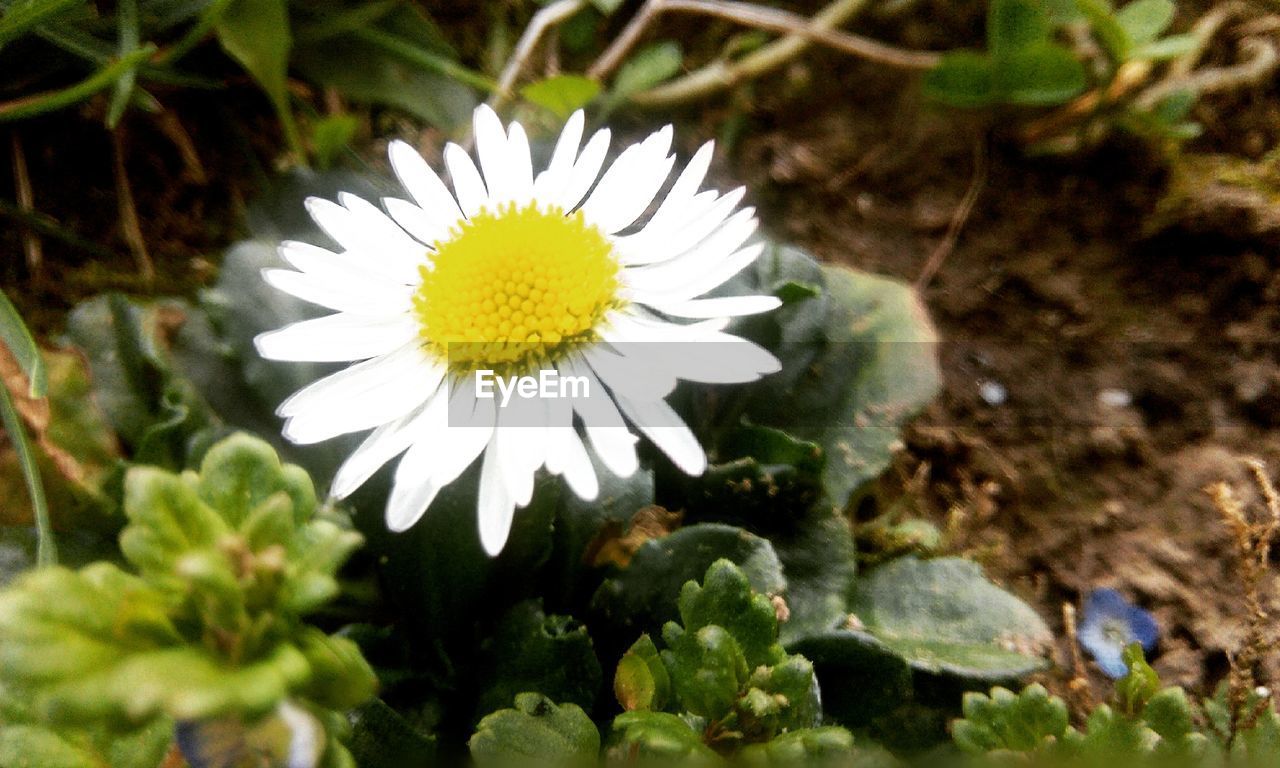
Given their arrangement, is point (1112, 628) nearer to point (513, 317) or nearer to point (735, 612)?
point (735, 612)

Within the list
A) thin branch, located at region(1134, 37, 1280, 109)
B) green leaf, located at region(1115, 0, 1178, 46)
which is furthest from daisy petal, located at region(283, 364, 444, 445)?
thin branch, located at region(1134, 37, 1280, 109)

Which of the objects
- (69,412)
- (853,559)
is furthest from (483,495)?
(69,412)

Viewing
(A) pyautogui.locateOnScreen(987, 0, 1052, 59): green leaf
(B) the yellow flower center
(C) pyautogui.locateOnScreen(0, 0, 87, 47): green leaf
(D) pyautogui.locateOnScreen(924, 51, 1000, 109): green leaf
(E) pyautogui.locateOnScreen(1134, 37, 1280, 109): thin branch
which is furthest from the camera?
(E) pyautogui.locateOnScreen(1134, 37, 1280, 109): thin branch

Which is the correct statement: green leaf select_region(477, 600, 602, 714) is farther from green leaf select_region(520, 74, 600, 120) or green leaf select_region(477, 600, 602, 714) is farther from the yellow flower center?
green leaf select_region(520, 74, 600, 120)

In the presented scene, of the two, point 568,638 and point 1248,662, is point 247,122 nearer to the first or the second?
point 568,638

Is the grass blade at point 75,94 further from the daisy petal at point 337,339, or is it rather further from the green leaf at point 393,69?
the daisy petal at point 337,339
